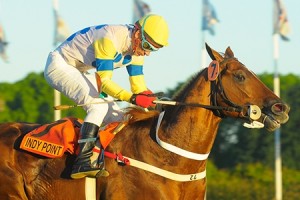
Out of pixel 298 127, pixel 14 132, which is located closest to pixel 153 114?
pixel 14 132

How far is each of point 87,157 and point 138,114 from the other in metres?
0.84

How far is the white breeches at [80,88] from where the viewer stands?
10.6 m

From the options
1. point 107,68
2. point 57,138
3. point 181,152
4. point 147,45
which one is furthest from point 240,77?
point 57,138

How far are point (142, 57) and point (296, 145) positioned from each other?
53.1 metres

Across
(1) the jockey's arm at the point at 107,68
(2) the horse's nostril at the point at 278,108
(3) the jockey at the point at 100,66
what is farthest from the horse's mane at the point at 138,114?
(2) the horse's nostril at the point at 278,108

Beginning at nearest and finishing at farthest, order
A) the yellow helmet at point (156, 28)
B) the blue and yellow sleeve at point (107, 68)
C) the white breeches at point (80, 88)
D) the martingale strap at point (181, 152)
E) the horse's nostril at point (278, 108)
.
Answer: the horse's nostril at point (278, 108)
the martingale strap at point (181, 152)
the blue and yellow sleeve at point (107, 68)
the yellow helmet at point (156, 28)
the white breeches at point (80, 88)

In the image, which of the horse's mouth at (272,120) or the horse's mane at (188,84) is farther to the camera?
the horse's mane at (188,84)

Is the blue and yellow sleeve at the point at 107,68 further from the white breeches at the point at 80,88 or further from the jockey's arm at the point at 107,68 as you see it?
the white breeches at the point at 80,88

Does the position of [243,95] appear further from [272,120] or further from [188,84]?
[188,84]

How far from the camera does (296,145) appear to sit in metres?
63.2

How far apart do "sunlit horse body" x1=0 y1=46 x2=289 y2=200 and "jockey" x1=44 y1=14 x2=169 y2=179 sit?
0.82ft

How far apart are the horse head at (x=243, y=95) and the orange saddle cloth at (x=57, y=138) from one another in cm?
138

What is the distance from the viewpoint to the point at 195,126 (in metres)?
10.2

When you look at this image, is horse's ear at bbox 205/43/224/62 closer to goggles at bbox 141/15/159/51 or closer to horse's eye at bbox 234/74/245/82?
horse's eye at bbox 234/74/245/82
